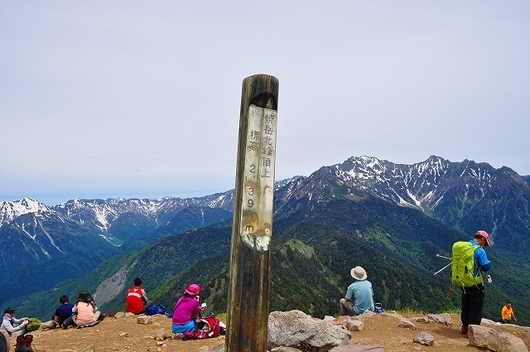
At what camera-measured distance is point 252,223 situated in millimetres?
4730

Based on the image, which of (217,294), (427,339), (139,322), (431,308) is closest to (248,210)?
(427,339)

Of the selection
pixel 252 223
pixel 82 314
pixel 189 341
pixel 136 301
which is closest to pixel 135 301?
pixel 136 301

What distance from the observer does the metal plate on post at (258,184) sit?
4.71 metres

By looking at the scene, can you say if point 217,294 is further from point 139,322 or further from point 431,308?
point 139,322

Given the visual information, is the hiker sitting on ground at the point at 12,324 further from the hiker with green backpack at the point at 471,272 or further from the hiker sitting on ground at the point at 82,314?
the hiker with green backpack at the point at 471,272

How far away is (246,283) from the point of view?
465cm

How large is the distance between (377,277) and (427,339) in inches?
6820

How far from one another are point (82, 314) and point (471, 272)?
14.1 m

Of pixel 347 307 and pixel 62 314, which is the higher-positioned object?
pixel 347 307

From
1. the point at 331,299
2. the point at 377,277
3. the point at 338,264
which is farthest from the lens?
the point at 338,264

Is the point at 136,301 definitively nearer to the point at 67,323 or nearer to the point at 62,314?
the point at 67,323

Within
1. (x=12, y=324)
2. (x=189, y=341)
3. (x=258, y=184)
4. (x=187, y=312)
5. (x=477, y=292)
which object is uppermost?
(x=258, y=184)

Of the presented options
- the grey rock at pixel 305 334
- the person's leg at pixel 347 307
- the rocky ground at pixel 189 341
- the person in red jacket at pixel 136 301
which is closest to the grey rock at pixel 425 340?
the rocky ground at pixel 189 341

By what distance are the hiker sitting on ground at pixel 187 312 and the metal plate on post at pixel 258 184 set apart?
669 centimetres
